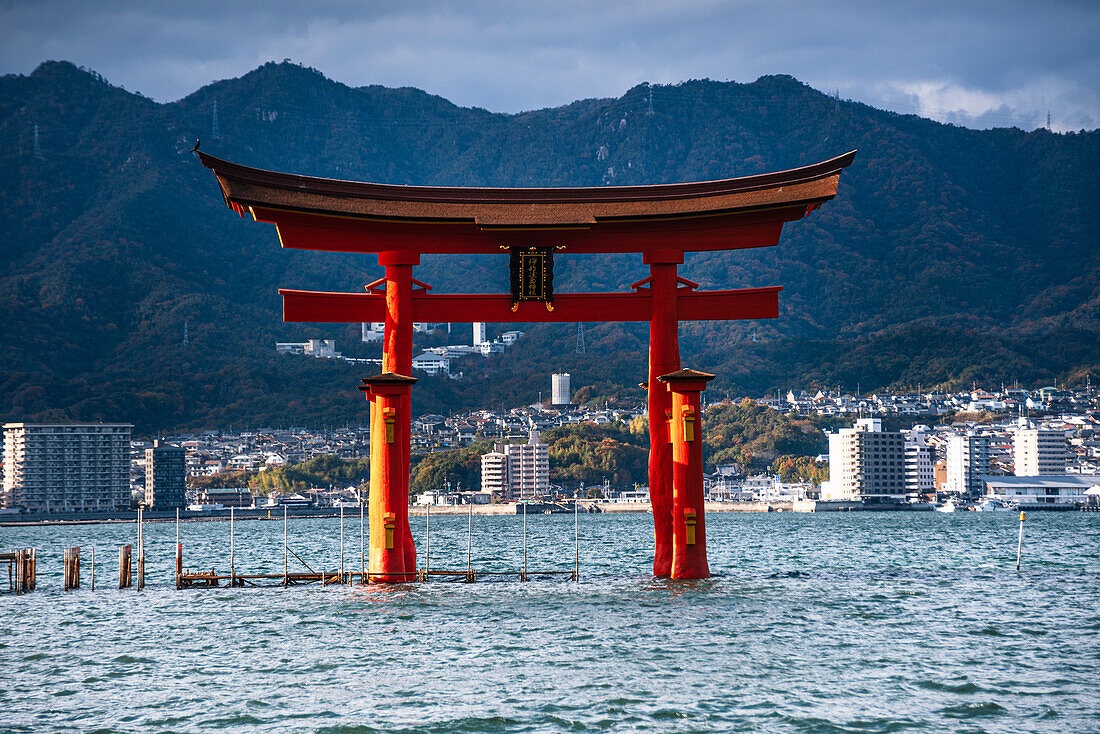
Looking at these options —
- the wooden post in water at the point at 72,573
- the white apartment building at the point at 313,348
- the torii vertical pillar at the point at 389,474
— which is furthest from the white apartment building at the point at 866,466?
the torii vertical pillar at the point at 389,474

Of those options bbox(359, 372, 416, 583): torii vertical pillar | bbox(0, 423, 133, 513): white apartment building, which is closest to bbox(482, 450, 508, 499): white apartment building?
bbox(0, 423, 133, 513): white apartment building

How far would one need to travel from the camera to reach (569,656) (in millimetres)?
16812

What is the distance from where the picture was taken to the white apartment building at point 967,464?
134 m

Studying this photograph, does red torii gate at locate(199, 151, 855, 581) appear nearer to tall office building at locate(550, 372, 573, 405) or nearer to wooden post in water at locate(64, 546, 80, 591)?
wooden post in water at locate(64, 546, 80, 591)

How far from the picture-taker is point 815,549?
160 ft

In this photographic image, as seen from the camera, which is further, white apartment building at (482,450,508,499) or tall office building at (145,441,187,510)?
white apartment building at (482,450,508,499)

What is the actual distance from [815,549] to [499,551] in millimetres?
13689

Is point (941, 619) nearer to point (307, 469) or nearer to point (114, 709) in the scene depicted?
point (114, 709)

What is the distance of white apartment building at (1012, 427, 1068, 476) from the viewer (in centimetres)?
13662

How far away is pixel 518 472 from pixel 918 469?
157ft

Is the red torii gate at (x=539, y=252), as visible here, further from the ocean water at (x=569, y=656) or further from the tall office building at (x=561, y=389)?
the tall office building at (x=561, y=389)

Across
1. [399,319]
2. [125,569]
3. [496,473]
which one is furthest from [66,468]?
[399,319]

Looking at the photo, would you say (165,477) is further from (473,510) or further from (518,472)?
(518,472)

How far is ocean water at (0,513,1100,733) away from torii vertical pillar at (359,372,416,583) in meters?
0.62
